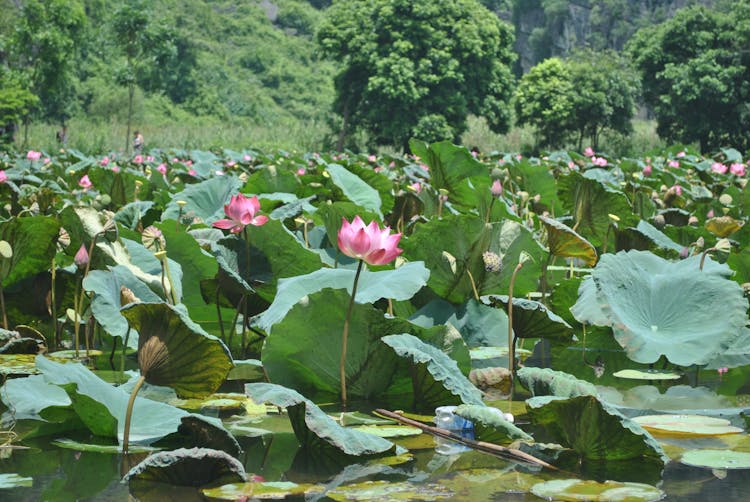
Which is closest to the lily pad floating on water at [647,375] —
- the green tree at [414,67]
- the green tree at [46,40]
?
the green tree at [46,40]

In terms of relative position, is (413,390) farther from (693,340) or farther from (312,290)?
(693,340)

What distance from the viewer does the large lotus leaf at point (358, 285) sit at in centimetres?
177

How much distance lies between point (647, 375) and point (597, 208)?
3.94ft

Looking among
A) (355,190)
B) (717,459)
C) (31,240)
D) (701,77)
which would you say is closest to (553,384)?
(717,459)

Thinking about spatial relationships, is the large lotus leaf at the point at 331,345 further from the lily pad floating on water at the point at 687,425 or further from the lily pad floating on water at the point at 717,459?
the lily pad floating on water at the point at 717,459

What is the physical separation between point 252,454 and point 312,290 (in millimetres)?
529

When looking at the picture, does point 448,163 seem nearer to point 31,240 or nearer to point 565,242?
point 565,242

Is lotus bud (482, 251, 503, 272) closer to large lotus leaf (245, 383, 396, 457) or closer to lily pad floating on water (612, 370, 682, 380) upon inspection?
lily pad floating on water (612, 370, 682, 380)

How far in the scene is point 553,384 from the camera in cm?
153

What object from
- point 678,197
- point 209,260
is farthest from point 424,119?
point 209,260

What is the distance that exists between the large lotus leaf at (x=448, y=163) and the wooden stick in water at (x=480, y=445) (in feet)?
6.74

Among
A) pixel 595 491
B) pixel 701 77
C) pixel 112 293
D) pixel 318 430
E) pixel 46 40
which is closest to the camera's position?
pixel 595 491

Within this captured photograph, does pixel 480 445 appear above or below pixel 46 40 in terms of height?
below

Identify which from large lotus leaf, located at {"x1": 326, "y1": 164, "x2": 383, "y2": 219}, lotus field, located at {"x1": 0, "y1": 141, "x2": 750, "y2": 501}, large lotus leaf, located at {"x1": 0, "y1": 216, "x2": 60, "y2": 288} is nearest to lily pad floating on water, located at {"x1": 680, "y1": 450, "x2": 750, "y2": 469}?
lotus field, located at {"x1": 0, "y1": 141, "x2": 750, "y2": 501}
